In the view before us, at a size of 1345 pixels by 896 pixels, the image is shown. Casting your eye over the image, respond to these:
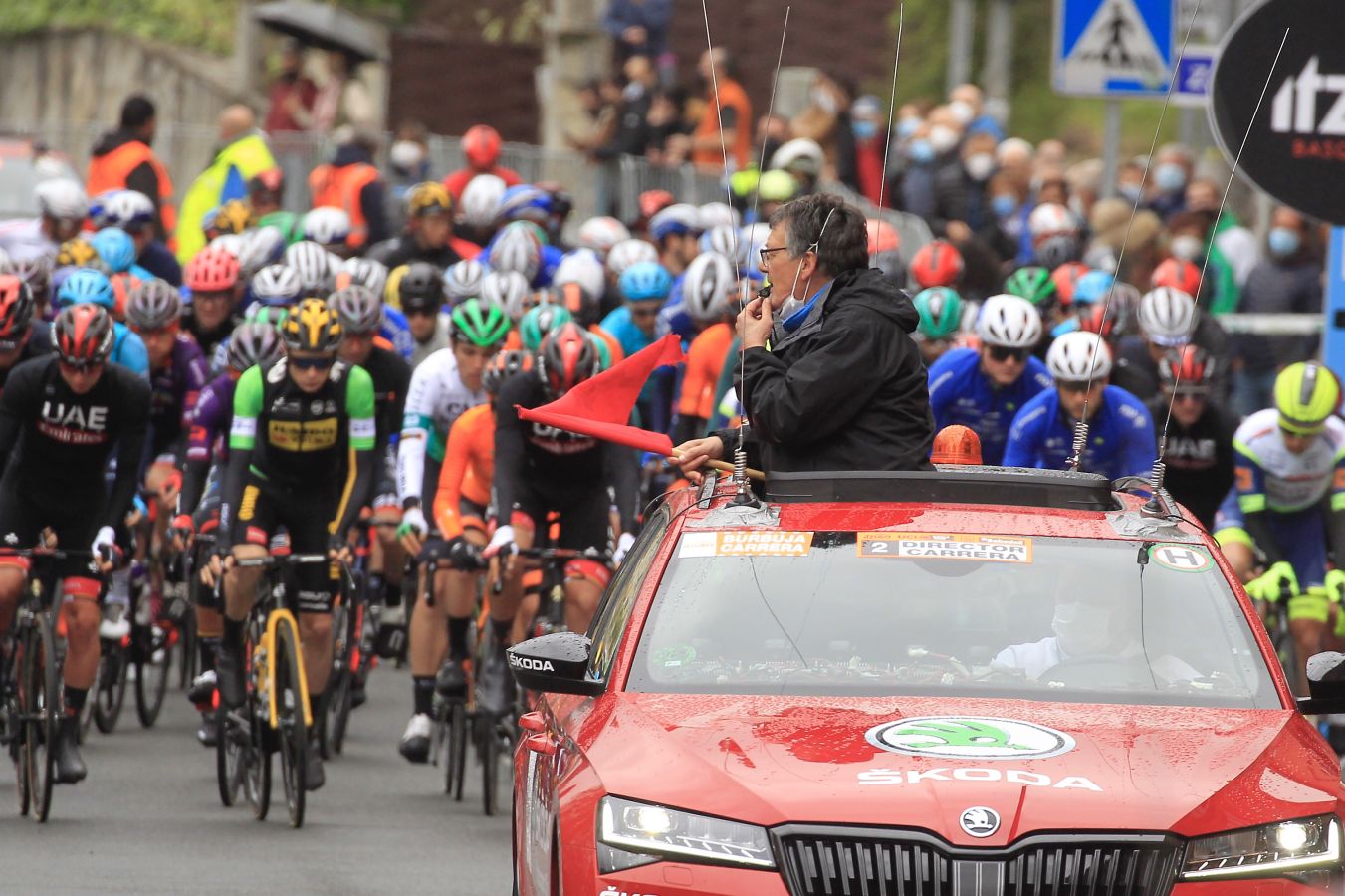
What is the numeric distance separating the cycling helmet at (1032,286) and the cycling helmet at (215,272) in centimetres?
461

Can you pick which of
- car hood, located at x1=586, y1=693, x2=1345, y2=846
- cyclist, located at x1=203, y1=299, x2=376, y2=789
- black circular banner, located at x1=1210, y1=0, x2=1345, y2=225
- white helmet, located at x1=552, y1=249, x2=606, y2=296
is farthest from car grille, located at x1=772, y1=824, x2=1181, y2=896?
white helmet, located at x1=552, y1=249, x2=606, y2=296

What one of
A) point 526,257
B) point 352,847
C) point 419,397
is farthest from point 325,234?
point 352,847

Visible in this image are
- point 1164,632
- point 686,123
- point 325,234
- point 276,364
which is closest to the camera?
point 1164,632

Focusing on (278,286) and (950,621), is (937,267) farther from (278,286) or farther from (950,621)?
(950,621)

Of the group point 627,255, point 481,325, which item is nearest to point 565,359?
point 481,325

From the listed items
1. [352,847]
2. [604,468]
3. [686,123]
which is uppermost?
[686,123]

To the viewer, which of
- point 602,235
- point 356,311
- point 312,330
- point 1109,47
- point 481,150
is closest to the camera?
point 312,330

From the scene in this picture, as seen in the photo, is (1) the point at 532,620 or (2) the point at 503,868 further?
(1) the point at 532,620

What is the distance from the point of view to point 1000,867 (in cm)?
582

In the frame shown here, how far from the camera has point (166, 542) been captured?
15.2 m

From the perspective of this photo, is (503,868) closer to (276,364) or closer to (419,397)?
(276,364)

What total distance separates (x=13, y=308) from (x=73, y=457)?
0.86 m

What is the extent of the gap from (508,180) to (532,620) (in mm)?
9703

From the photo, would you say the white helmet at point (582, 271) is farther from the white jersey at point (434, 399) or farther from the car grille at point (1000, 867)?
the car grille at point (1000, 867)
